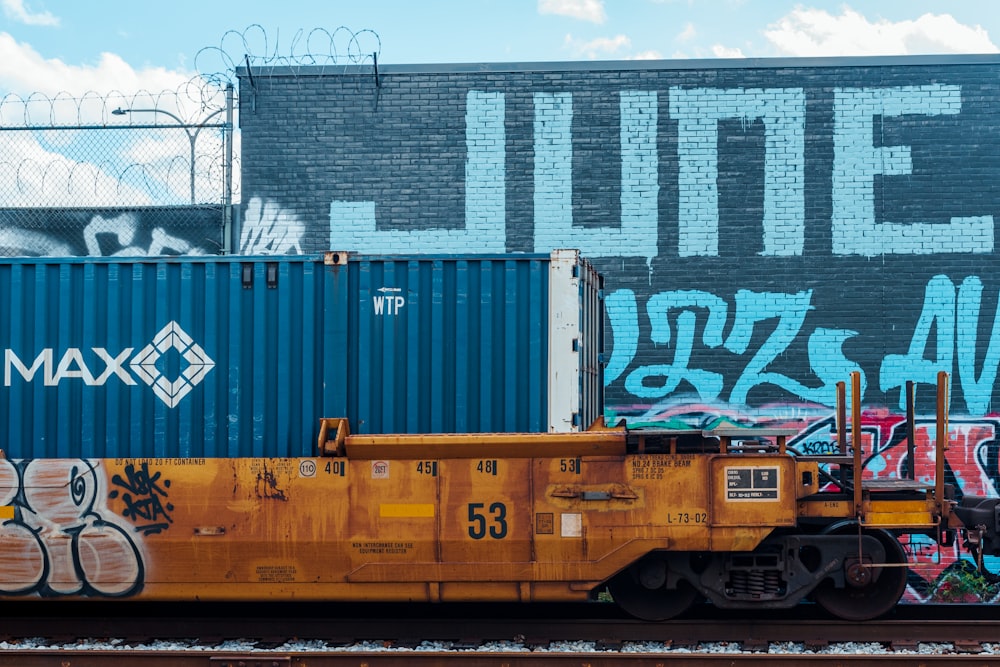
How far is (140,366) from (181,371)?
1.23 feet

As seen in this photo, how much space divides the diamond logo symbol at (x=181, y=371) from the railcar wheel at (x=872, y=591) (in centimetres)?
564

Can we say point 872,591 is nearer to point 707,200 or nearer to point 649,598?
point 649,598

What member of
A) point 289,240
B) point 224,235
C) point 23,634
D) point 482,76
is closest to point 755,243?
point 482,76

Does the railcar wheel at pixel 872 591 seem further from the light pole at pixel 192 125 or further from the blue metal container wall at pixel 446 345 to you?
the light pole at pixel 192 125

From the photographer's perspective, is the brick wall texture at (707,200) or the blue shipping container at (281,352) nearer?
the blue shipping container at (281,352)

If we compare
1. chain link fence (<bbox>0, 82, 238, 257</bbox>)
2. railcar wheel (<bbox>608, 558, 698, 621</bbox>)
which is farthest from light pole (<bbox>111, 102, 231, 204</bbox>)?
railcar wheel (<bbox>608, 558, 698, 621</bbox>)

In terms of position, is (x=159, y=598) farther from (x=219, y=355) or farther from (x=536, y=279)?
(x=536, y=279)

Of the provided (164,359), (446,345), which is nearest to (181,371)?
(164,359)

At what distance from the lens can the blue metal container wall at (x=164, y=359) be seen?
780 cm

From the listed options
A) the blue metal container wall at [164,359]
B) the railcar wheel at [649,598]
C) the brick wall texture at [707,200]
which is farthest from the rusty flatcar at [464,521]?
the brick wall texture at [707,200]

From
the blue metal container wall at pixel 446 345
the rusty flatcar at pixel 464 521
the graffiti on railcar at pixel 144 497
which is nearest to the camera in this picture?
the rusty flatcar at pixel 464 521

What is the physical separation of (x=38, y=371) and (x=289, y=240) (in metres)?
4.59

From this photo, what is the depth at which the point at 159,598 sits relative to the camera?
7297 mm

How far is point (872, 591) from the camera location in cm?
754
